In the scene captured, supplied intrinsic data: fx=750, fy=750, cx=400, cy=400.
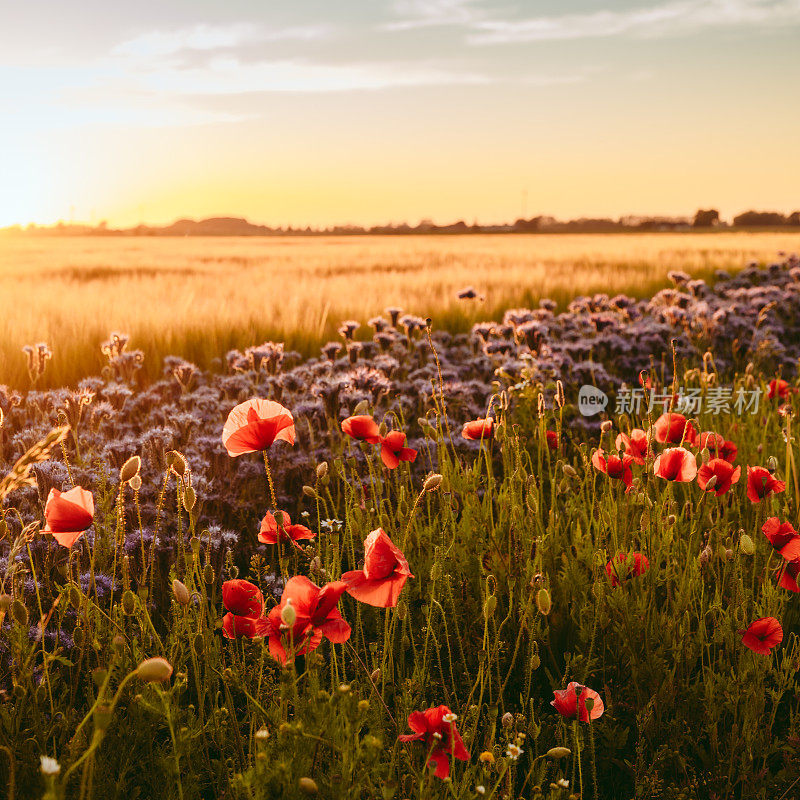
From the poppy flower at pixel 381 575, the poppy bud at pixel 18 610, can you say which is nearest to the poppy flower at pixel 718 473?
the poppy flower at pixel 381 575

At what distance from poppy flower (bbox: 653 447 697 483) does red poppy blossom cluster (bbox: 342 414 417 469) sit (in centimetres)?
78

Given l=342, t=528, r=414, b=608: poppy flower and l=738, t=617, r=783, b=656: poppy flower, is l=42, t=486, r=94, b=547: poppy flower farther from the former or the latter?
l=738, t=617, r=783, b=656: poppy flower

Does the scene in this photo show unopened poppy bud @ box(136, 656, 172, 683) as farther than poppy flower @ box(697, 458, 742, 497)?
No

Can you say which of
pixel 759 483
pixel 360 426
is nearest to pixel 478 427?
pixel 360 426

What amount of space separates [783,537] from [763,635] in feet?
1.04

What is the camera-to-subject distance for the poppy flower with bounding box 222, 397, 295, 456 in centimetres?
199

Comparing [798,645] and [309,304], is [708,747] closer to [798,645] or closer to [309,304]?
[798,645]

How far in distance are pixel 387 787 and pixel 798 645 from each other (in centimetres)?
163

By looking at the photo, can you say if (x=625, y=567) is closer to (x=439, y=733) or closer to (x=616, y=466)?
(x=616, y=466)

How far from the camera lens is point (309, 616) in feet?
5.76

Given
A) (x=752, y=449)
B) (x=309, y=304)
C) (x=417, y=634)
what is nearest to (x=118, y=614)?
(x=417, y=634)

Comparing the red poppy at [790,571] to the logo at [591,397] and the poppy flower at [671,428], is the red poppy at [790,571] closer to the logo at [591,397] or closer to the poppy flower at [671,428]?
the poppy flower at [671,428]

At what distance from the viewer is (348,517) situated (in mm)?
2584

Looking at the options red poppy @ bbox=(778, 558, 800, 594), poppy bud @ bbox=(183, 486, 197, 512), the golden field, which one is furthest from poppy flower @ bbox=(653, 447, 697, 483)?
the golden field
